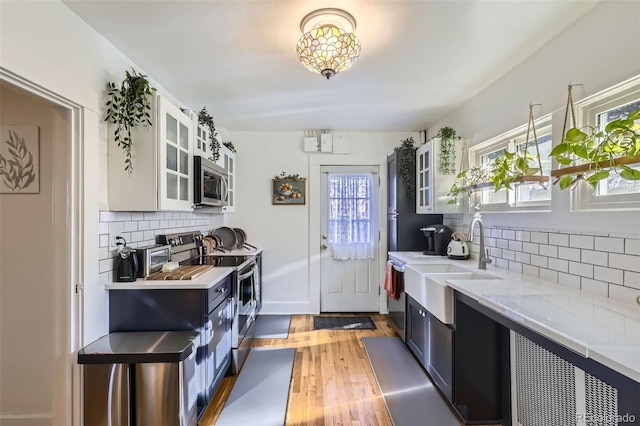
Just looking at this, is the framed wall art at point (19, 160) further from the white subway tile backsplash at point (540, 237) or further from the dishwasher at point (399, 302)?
the white subway tile backsplash at point (540, 237)

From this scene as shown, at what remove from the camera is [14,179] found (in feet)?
6.36

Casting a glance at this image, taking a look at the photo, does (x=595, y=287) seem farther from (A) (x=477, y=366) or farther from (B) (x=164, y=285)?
(B) (x=164, y=285)

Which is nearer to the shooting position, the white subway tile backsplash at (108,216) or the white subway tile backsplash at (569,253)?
the white subway tile backsplash at (569,253)

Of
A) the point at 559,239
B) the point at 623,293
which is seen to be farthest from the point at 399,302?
the point at 623,293

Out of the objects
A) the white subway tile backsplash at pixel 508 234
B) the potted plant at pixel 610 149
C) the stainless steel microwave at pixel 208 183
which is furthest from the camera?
the stainless steel microwave at pixel 208 183

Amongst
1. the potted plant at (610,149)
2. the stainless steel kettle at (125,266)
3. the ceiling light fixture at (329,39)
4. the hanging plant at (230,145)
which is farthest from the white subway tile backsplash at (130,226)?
the potted plant at (610,149)

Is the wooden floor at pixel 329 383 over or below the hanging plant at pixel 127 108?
below

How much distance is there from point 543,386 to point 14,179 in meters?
3.31

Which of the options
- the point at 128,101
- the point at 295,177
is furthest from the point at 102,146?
the point at 295,177

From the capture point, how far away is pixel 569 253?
6.02 feet

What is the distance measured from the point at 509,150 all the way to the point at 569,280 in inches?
44.9

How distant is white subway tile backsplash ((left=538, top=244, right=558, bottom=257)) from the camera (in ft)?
6.39

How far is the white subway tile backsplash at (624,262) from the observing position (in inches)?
57.0

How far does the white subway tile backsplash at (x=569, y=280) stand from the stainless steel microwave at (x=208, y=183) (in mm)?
2699
